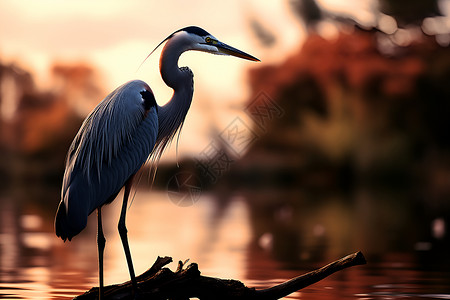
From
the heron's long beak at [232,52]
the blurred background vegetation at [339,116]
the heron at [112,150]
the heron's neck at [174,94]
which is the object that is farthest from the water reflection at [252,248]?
the blurred background vegetation at [339,116]

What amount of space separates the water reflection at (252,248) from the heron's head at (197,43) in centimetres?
212

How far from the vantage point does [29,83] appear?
120ft

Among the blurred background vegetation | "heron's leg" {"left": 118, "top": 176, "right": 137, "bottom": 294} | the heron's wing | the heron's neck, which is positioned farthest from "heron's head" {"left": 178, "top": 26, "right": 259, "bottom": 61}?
the blurred background vegetation

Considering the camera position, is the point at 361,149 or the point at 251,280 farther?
the point at 361,149

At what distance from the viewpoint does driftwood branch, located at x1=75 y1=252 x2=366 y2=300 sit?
5.92m

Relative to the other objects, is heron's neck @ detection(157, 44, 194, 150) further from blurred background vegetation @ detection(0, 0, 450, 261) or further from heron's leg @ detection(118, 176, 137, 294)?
blurred background vegetation @ detection(0, 0, 450, 261)

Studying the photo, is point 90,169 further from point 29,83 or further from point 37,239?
point 29,83

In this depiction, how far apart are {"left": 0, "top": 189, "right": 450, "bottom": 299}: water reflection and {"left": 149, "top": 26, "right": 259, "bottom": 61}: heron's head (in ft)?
6.97

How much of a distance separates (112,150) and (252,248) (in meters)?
4.93

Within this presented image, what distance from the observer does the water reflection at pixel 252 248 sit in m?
7.57

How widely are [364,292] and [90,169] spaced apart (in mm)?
2634

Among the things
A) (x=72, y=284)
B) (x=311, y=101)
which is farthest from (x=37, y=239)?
(x=311, y=101)

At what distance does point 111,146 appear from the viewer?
623 cm

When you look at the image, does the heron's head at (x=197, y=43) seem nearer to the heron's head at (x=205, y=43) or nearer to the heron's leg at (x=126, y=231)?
the heron's head at (x=205, y=43)
